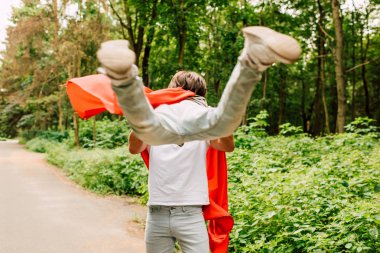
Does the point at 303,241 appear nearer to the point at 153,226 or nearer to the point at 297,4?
the point at 153,226

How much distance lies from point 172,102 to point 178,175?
1.98 feet

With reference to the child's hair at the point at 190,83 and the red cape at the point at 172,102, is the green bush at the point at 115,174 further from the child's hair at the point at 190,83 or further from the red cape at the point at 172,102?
the child's hair at the point at 190,83

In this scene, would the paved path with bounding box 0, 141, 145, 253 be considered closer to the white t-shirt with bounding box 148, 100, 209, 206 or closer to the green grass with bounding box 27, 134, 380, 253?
the green grass with bounding box 27, 134, 380, 253

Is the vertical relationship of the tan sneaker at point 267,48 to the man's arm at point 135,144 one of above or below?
above

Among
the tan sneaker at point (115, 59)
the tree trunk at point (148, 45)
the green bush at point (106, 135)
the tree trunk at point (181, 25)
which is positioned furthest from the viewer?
the tree trunk at point (148, 45)

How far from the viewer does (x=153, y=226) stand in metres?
2.58

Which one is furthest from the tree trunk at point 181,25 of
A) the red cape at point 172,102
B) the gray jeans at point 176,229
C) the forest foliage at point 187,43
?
the gray jeans at point 176,229

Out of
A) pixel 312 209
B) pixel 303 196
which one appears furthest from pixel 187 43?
pixel 312 209

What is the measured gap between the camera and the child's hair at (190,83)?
7.88 feet

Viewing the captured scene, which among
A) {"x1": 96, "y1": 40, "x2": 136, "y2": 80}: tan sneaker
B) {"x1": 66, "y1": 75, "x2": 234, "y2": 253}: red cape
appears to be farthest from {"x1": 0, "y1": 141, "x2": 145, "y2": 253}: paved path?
{"x1": 96, "y1": 40, "x2": 136, "y2": 80}: tan sneaker

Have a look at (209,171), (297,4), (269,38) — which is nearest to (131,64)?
(269,38)

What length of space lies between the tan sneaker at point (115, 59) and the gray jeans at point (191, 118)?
0.21ft

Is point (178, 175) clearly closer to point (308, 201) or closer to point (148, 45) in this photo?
point (308, 201)

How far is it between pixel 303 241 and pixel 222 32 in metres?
17.5
